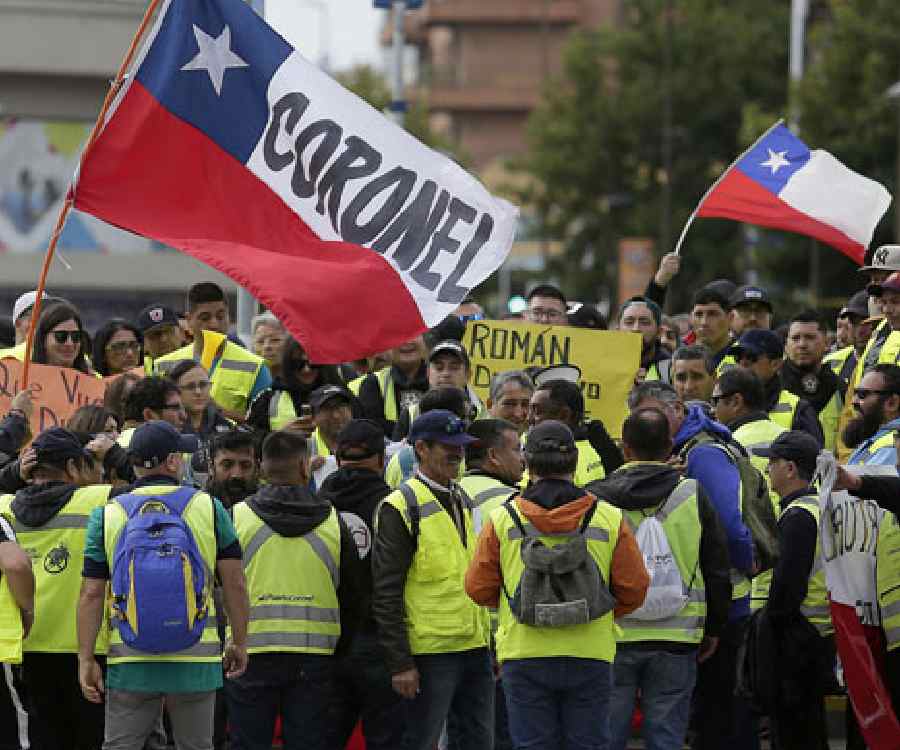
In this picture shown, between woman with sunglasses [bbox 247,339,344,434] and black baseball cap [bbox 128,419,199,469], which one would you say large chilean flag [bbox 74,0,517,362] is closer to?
black baseball cap [bbox 128,419,199,469]

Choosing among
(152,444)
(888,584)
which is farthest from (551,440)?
(888,584)

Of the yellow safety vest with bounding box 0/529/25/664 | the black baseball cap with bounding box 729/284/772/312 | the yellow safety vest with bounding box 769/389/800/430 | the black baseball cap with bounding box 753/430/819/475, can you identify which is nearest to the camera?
the yellow safety vest with bounding box 0/529/25/664

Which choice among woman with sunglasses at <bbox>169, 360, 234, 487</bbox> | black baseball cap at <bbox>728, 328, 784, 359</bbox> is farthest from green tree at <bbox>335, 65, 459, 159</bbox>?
woman with sunglasses at <bbox>169, 360, 234, 487</bbox>

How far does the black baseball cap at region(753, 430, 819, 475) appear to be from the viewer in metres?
10.1

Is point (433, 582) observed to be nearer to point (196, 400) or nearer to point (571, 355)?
point (196, 400)

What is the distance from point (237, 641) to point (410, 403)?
10.5 ft

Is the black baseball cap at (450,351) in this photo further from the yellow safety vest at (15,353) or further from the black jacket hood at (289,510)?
the black jacket hood at (289,510)

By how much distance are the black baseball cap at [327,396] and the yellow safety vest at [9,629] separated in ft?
8.05

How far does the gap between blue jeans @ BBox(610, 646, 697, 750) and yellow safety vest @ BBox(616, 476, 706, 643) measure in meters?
0.08

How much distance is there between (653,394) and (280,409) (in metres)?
2.61

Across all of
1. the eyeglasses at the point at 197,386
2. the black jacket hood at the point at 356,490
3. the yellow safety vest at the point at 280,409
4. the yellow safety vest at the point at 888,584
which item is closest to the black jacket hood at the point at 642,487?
the black jacket hood at the point at 356,490

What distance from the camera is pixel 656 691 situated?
962cm

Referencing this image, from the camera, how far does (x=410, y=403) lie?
38.8ft

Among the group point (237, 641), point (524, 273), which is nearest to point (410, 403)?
point (237, 641)
